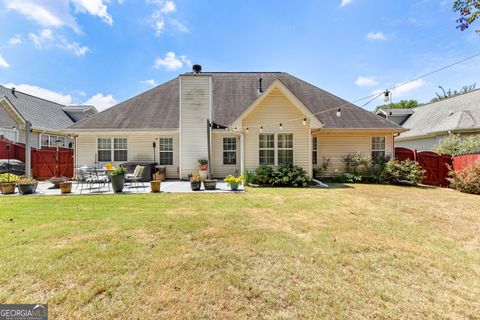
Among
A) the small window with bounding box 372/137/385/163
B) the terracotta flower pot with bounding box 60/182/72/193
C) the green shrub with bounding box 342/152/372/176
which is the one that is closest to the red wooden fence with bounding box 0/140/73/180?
the terracotta flower pot with bounding box 60/182/72/193

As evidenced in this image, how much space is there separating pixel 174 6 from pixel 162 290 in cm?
1292

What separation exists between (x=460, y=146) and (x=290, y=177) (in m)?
12.2

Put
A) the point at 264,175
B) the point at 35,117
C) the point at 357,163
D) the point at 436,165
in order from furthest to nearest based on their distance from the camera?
1. the point at 35,117
2. the point at 357,163
3. the point at 436,165
4. the point at 264,175

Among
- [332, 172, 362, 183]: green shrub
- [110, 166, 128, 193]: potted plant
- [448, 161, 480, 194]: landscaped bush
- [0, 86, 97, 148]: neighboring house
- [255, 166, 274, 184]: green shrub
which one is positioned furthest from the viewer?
[0, 86, 97, 148]: neighboring house

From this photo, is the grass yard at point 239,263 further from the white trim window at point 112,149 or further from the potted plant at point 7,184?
the white trim window at point 112,149

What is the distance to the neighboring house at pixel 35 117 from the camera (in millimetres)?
16953

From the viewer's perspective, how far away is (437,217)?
6070mm

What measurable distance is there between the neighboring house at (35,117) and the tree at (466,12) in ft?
61.9

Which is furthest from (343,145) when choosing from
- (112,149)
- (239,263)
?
(112,149)

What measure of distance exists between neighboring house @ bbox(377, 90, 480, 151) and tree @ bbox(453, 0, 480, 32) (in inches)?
624

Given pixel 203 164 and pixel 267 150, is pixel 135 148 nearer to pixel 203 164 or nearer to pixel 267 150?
pixel 203 164

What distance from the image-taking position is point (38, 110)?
20.1m

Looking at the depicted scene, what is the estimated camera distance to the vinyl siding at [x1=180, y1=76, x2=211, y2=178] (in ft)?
43.1

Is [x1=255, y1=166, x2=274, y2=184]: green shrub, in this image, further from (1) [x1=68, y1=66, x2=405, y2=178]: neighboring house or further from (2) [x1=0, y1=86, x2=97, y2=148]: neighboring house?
(2) [x1=0, y1=86, x2=97, y2=148]: neighboring house
